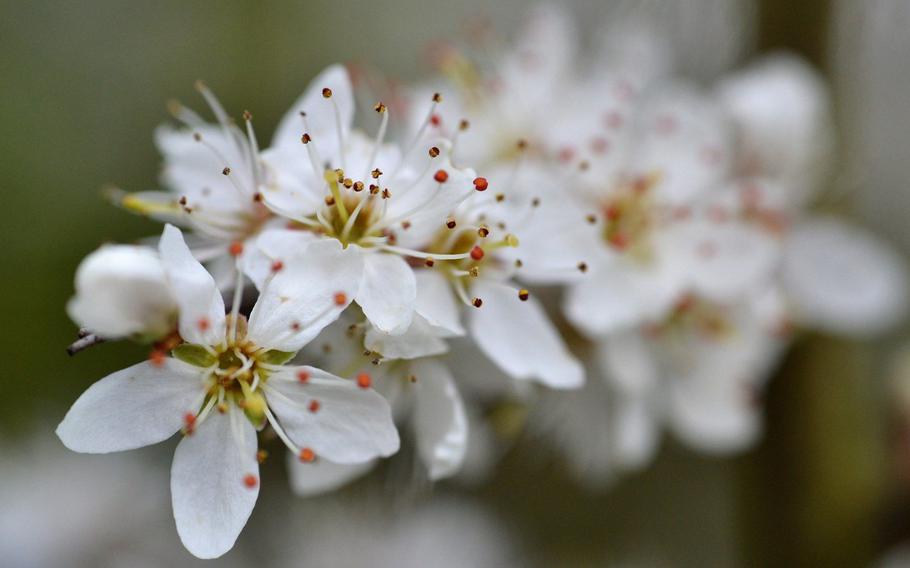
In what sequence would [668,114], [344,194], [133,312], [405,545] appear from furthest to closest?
[405,545] < [668,114] < [344,194] < [133,312]

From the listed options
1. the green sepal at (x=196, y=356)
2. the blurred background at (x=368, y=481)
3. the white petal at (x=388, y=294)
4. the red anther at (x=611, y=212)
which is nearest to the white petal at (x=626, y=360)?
the red anther at (x=611, y=212)

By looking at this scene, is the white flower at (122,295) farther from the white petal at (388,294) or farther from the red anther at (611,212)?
the red anther at (611,212)

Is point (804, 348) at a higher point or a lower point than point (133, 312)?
lower

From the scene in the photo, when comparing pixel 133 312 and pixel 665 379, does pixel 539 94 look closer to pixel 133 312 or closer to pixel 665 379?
pixel 665 379

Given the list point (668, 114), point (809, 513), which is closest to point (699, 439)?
point (809, 513)

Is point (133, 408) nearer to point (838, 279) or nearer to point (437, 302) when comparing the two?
point (437, 302)

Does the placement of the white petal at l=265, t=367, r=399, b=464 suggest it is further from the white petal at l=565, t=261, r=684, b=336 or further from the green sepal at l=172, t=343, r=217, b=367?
the white petal at l=565, t=261, r=684, b=336
